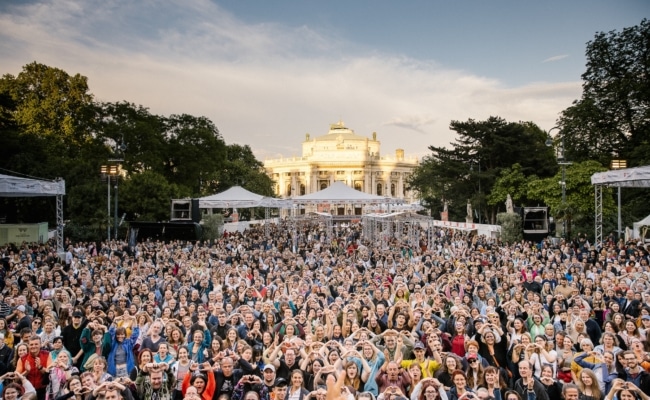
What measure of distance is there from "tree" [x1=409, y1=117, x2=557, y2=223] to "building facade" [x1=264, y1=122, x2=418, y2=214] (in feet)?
173

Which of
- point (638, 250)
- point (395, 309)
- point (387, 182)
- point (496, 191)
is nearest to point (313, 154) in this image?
point (387, 182)

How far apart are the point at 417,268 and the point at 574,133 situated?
22365 mm

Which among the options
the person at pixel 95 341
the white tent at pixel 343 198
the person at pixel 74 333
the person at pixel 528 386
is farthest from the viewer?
the white tent at pixel 343 198

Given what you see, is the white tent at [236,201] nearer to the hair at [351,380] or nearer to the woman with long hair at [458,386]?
the hair at [351,380]

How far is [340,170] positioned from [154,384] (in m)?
89.9

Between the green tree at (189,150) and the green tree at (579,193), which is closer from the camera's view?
the green tree at (579,193)

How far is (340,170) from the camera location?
311 ft

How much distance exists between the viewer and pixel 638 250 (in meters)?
15.4

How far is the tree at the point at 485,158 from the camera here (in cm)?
3559

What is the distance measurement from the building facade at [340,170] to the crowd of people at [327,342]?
81.7 metres

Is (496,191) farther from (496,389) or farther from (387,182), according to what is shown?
(387,182)

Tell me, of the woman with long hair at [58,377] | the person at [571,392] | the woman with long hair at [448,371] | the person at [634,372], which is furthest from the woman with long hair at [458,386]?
the woman with long hair at [58,377]

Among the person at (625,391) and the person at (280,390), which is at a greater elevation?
the person at (625,391)

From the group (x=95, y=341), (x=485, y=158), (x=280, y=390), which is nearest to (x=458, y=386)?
(x=280, y=390)
